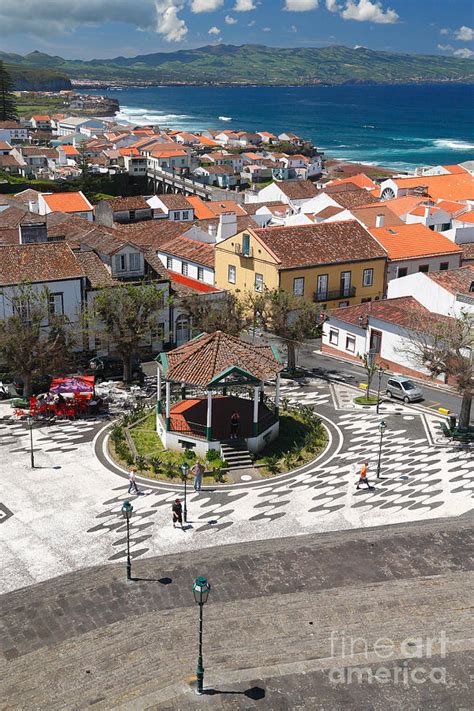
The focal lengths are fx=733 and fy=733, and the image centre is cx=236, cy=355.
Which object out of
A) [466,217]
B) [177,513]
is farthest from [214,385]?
[466,217]

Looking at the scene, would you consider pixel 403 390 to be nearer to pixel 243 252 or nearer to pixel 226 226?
pixel 243 252

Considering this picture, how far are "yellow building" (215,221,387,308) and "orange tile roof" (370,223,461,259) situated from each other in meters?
1.55

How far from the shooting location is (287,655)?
2214 centimetres

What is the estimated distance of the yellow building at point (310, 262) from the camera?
194ft

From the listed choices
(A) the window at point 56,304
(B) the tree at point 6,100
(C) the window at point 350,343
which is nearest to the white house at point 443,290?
(C) the window at point 350,343

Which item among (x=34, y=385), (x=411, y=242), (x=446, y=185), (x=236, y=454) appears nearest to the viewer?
(x=236, y=454)

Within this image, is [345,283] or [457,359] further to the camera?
[345,283]

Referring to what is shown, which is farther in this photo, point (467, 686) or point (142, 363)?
point (142, 363)

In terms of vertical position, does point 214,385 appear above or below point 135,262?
below

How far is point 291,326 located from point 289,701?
2926 cm

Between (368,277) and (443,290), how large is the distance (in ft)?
35.5

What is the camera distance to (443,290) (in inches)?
2069

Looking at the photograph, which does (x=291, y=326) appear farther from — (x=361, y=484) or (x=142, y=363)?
(x=361, y=484)

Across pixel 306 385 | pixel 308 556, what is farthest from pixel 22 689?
pixel 306 385
